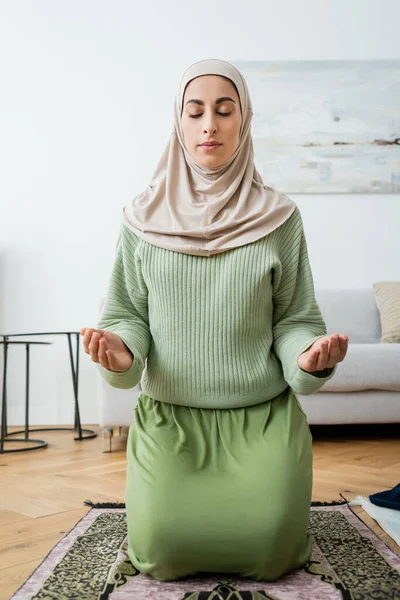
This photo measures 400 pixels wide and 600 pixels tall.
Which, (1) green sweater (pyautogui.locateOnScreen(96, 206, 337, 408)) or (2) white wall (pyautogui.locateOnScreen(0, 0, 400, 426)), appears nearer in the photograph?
(1) green sweater (pyautogui.locateOnScreen(96, 206, 337, 408))

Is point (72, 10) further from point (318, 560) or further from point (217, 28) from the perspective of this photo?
point (318, 560)

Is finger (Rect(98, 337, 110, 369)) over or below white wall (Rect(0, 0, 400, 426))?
below

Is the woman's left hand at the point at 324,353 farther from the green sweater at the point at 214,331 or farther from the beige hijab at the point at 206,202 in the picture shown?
the beige hijab at the point at 206,202

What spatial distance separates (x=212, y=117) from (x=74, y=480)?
1.45 m

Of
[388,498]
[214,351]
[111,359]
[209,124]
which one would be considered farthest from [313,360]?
[388,498]

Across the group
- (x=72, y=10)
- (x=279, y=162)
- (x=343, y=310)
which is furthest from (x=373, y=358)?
(x=72, y=10)

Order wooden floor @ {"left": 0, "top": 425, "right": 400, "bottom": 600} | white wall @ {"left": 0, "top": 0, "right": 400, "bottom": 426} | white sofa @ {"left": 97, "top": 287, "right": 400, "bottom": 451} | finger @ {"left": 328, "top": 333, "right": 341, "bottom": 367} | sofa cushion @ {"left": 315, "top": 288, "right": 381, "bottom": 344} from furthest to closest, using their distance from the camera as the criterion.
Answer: white wall @ {"left": 0, "top": 0, "right": 400, "bottom": 426} < sofa cushion @ {"left": 315, "top": 288, "right": 381, "bottom": 344} < white sofa @ {"left": 97, "top": 287, "right": 400, "bottom": 451} < wooden floor @ {"left": 0, "top": 425, "right": 400, "bottom": 600} < finger @ {"left": 328, "top": 333, "right": 341, "bottom": 367}

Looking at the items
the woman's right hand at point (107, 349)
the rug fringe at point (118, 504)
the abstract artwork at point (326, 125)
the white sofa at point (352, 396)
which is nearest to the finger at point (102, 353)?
the woman's right hand at point (107, 349)

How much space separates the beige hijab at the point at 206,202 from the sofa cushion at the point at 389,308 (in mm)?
1969

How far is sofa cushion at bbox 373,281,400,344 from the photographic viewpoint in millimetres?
3301

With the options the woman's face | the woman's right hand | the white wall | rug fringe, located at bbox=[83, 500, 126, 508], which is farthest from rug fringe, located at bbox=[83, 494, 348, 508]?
the white wall

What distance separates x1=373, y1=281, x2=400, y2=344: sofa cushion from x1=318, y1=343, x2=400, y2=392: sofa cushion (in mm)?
357

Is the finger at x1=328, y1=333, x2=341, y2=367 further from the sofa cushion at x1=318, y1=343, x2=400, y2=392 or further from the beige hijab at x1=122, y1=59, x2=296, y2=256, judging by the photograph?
the sofa cushion at x1=318, y1=343, x2=400, y2=392

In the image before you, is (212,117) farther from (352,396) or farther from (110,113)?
(110,113)
